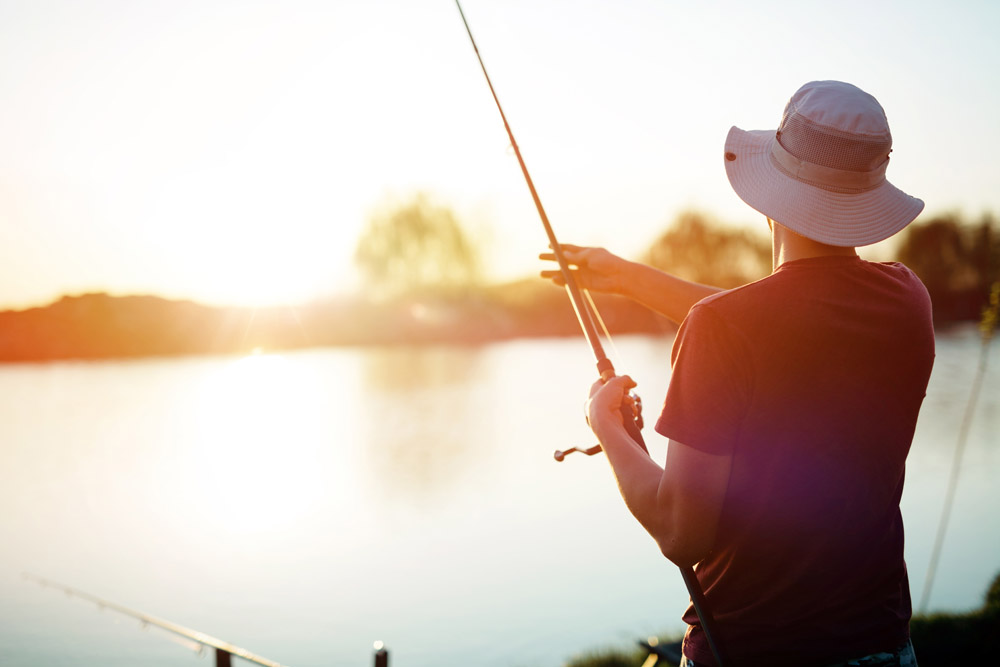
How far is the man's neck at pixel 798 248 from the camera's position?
3.45 feet

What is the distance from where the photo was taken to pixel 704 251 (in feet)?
84.9

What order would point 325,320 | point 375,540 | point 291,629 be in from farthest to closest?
1. point 325,320
2. point 375,540
3. point 291,629

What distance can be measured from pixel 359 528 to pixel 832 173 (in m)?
9.95

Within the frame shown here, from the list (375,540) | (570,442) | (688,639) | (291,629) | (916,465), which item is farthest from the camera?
(570,442)

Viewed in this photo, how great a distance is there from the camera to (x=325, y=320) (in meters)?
27.4

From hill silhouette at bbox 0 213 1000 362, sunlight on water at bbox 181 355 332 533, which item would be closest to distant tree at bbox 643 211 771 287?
hill silhouette at bbox 0 213 1000 362

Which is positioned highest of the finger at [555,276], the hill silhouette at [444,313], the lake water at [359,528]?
the hill silhouette at [444,313]

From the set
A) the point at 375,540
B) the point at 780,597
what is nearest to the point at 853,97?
the point at 780,597

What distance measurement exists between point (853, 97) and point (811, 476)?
554mm

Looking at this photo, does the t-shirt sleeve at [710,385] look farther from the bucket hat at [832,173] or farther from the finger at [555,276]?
the finger at [555,276]

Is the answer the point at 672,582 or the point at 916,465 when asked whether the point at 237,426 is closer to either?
the point at 672,582

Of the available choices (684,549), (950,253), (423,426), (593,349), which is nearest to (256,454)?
(423,426)

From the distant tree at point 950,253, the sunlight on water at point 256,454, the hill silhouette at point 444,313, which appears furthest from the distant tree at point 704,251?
the sunlight on water at point 256,454

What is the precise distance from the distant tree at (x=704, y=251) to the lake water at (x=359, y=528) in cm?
697
